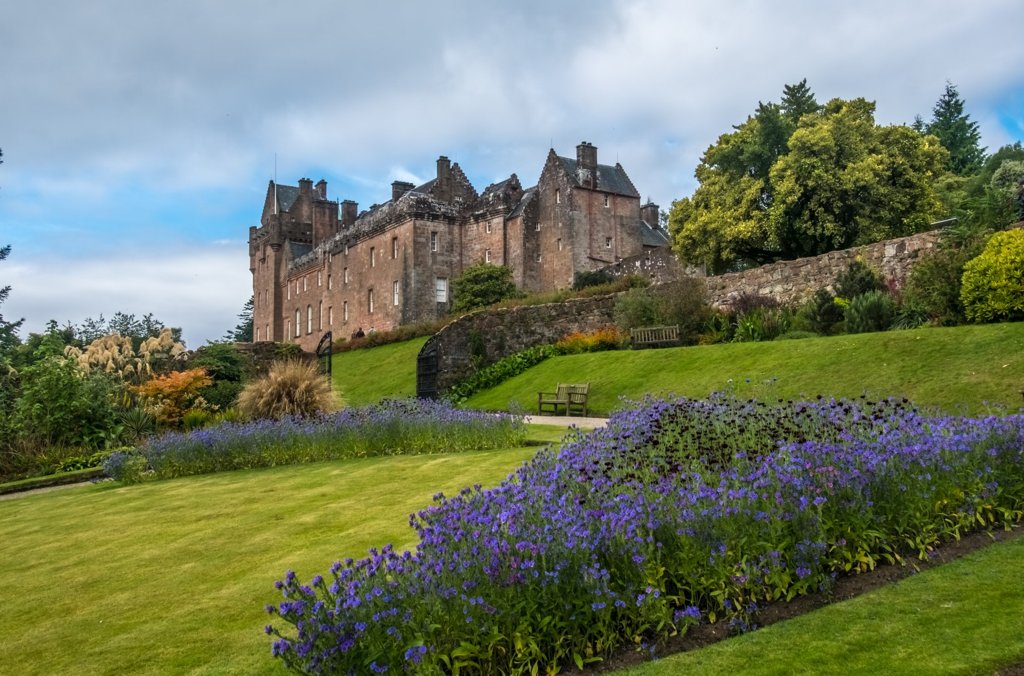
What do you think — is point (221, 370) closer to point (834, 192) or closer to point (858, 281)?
point (858, 281)

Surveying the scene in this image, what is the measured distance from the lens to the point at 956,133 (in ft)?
183

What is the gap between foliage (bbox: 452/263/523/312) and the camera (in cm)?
4072

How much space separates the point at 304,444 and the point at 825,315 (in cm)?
1398

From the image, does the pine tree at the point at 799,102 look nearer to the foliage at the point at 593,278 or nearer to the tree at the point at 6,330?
the foliage at the point at 593,278

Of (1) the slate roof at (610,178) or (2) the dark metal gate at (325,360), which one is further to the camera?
(1) the slate roof at (610,178)

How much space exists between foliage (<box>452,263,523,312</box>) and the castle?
3.23m

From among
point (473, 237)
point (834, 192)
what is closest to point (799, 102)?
point (834, 192)

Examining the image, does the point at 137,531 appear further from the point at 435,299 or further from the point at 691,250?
the point at 435,299

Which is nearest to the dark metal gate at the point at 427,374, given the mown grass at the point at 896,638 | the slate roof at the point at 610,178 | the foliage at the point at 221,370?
the foliage at the point at 221,370

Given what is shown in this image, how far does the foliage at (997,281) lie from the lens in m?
14.8

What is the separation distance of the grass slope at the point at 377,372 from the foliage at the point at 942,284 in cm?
1460

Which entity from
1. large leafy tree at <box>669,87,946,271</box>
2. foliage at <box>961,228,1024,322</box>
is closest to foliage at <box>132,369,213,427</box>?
foliage at <box>961,228,1024,322</box>

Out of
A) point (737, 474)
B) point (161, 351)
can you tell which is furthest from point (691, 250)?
point (737, 474)

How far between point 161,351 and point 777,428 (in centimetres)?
2015
